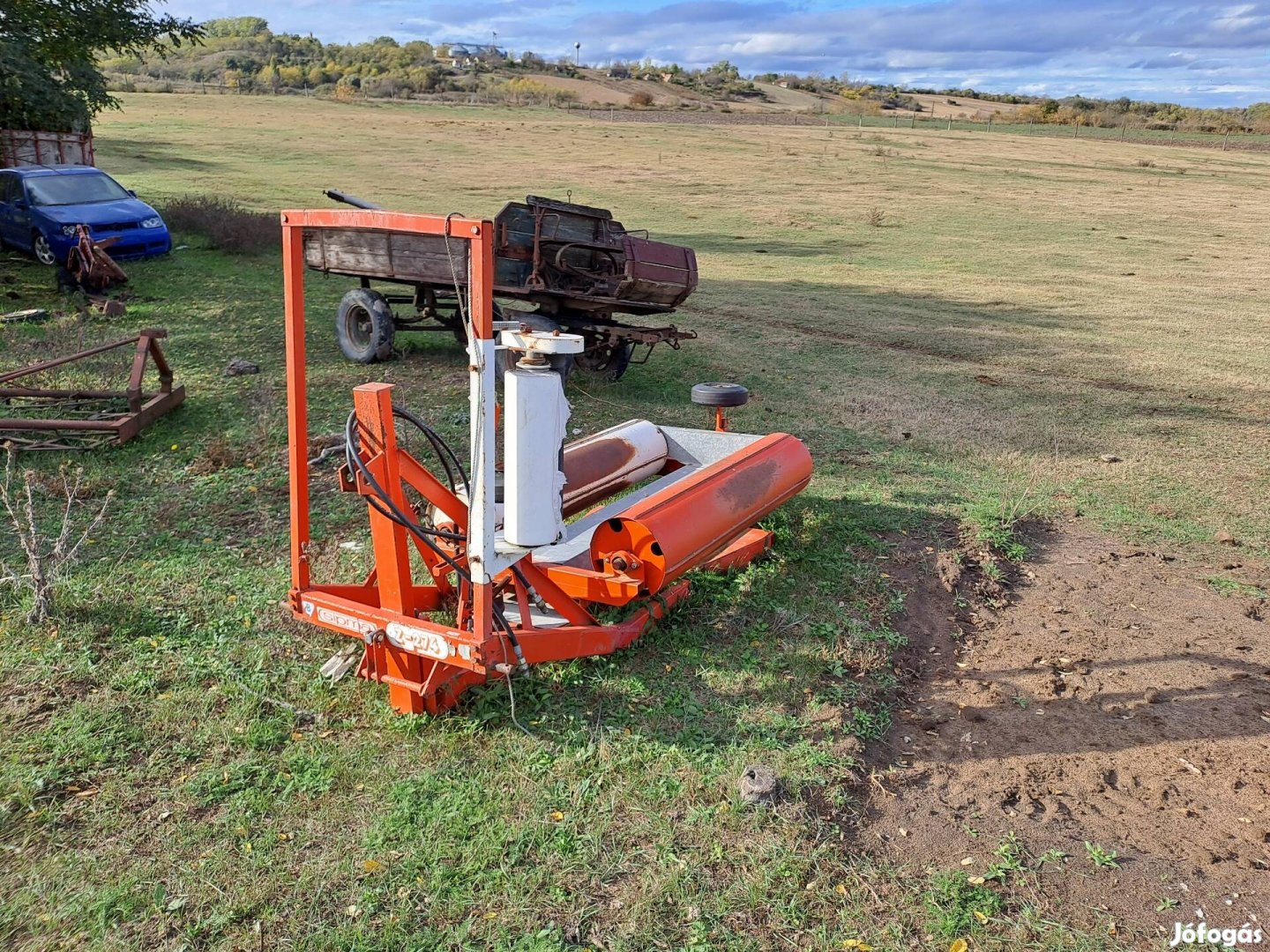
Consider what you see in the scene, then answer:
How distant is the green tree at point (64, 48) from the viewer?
1434 centimetres

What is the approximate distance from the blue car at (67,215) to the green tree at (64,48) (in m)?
1.77

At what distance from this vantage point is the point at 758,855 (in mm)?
3369

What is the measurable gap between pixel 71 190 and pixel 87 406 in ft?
27.5

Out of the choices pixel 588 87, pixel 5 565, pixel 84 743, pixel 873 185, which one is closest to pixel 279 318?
pixel 5 565

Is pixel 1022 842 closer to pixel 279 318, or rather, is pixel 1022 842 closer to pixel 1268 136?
pixel 279 318

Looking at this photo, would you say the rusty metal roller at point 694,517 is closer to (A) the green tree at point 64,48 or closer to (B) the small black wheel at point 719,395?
(B) the small black wheel at point 719,395

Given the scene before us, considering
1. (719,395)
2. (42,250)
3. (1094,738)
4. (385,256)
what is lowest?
(1094,738)

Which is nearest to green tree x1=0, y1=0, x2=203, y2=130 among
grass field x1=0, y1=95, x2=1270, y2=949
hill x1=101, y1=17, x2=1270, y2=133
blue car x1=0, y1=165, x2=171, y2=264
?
blue car x1=0, y1=165, x2=171, y2=264

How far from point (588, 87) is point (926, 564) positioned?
249ft

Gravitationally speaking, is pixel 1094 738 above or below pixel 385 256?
below

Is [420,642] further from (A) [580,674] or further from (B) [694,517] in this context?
(B) [694,517]

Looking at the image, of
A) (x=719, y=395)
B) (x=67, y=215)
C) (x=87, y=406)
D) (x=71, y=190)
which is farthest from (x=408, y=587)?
(x=71, y=190)

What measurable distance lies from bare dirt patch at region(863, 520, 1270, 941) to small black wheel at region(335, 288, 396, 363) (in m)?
5.73

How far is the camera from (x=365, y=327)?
9664 mm
